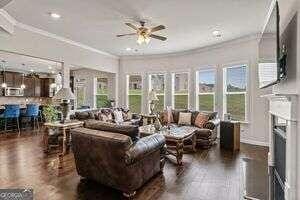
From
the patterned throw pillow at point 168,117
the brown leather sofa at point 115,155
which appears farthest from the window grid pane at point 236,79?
the brown leather sofa at point 115,155

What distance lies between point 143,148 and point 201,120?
3676 mm

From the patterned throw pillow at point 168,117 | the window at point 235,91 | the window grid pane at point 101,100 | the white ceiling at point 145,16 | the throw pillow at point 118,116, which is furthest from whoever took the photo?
the window grid pane at point 101,100

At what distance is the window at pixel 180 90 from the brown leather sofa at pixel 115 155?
199 inches

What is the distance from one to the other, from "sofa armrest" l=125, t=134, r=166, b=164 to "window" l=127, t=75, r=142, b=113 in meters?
5.85

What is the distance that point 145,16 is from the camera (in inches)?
189

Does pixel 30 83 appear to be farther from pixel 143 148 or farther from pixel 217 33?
pixel 143 148

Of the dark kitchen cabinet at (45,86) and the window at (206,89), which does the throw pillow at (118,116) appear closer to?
the window at (206,89)

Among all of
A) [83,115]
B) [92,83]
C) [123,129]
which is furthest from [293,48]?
[92,83]

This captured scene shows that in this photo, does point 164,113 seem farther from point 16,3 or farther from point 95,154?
point 16,3

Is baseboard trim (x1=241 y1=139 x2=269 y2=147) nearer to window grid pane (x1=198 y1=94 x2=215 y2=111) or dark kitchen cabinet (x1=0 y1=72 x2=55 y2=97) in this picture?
window grid pane (x1=198 y1=94 x2=215 y2=111)

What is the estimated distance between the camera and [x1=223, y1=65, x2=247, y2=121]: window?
682 cm

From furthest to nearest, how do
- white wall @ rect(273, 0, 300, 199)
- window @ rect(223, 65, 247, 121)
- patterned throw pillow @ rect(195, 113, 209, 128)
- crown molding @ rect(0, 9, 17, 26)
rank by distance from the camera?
window @ rect(223, 65, 247, 121) → patterned throw pillow @ rect(195, 113, 209, 128) → crown molding @ rect(0, 9, 17, 26) → white wall @ rect(273, 0, 300, 199)

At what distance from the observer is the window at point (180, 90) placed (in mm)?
8547

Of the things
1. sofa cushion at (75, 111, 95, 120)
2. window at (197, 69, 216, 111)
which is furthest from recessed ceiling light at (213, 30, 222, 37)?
sofa cushion at (75, 111, 95, 120)
